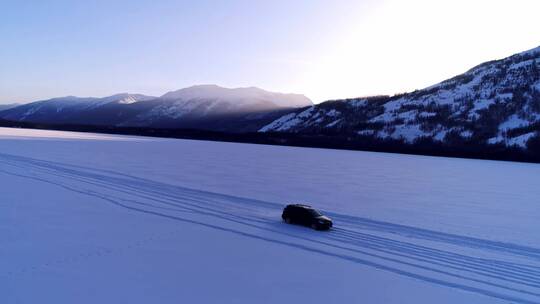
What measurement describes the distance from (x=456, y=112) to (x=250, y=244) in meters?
87.9

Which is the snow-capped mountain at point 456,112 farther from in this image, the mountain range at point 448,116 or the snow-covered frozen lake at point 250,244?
the snow-covered frozen lake at point 250,244

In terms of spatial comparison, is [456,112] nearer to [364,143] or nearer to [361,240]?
[364,143]

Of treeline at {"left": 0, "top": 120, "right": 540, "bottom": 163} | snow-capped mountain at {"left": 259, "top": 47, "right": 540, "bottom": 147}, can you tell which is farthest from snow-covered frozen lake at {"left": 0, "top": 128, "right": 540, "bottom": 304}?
snow-capped mountain at {"left": 259, "top": 47, "right": 540, "bottom": 147}

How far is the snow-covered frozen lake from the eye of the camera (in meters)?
8.75

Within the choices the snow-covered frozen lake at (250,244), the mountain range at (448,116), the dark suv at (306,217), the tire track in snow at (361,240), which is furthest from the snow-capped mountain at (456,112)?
the dark suv at (306,217)

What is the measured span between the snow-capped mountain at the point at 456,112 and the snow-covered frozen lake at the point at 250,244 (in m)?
56.2

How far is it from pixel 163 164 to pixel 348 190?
55.0 ft

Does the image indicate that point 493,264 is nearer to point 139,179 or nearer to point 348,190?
point 348,190

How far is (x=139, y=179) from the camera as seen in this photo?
76.7ft

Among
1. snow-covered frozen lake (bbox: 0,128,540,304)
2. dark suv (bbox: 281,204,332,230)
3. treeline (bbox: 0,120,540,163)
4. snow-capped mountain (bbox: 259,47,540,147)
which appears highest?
snow-capped mountain (bbox: 259,47,540,147)

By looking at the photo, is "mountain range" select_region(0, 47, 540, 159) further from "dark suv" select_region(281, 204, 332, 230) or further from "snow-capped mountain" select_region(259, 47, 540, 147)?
"dark suv" select_region(281, 204, 332, 230)

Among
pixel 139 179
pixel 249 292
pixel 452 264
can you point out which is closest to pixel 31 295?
pixel 249 292

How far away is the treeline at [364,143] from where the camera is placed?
56.8 metres

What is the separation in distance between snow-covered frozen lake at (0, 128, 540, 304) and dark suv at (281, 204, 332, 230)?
0.47 metres
